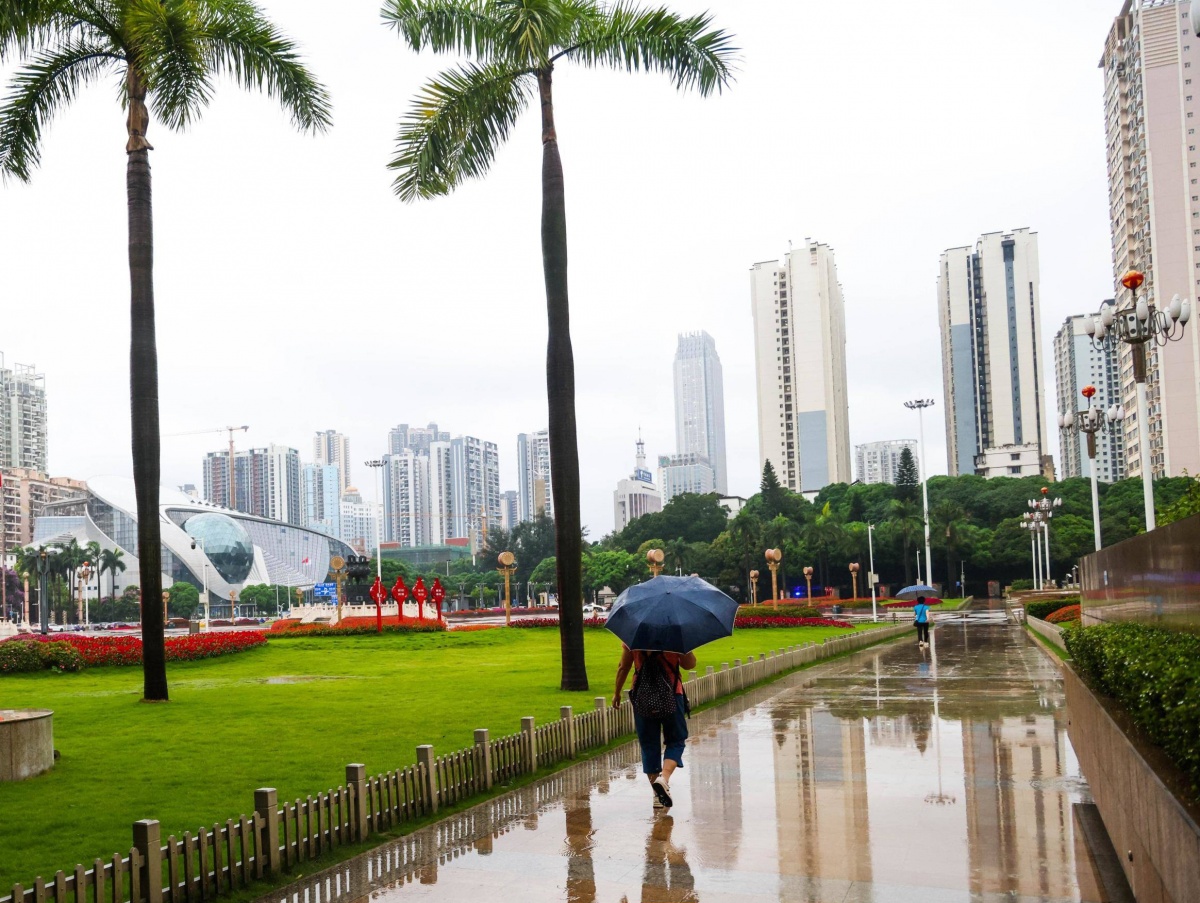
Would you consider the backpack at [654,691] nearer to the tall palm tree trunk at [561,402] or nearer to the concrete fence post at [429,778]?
the concrete fence post at [429,778]

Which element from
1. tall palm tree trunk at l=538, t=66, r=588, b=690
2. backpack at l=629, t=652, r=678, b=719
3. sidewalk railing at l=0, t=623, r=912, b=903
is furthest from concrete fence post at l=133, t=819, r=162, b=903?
tall palm tree trunk at l=538, t=66, r=588, b=690

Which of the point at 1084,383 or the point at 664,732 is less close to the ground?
the point at 1084,383

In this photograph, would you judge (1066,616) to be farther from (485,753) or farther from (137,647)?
(485,753)

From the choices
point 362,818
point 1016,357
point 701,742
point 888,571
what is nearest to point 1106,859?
point 362,818

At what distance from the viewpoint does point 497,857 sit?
7484 mm

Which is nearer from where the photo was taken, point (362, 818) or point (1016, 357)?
point (362, 818)

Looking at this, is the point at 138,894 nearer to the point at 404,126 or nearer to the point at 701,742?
the point at 701,742

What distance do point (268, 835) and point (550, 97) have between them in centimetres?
1432

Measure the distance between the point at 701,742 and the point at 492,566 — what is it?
12512 centimetres

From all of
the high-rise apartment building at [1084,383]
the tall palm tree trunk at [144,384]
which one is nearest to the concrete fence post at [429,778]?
the tall palm tree trunk at [144,384]

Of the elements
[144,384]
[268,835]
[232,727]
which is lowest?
[232,727]

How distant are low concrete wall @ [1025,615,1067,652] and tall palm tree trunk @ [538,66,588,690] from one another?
41.4 feet

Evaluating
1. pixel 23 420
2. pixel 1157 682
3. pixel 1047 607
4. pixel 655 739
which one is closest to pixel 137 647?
pixel 655 739

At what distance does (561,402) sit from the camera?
17781mm
